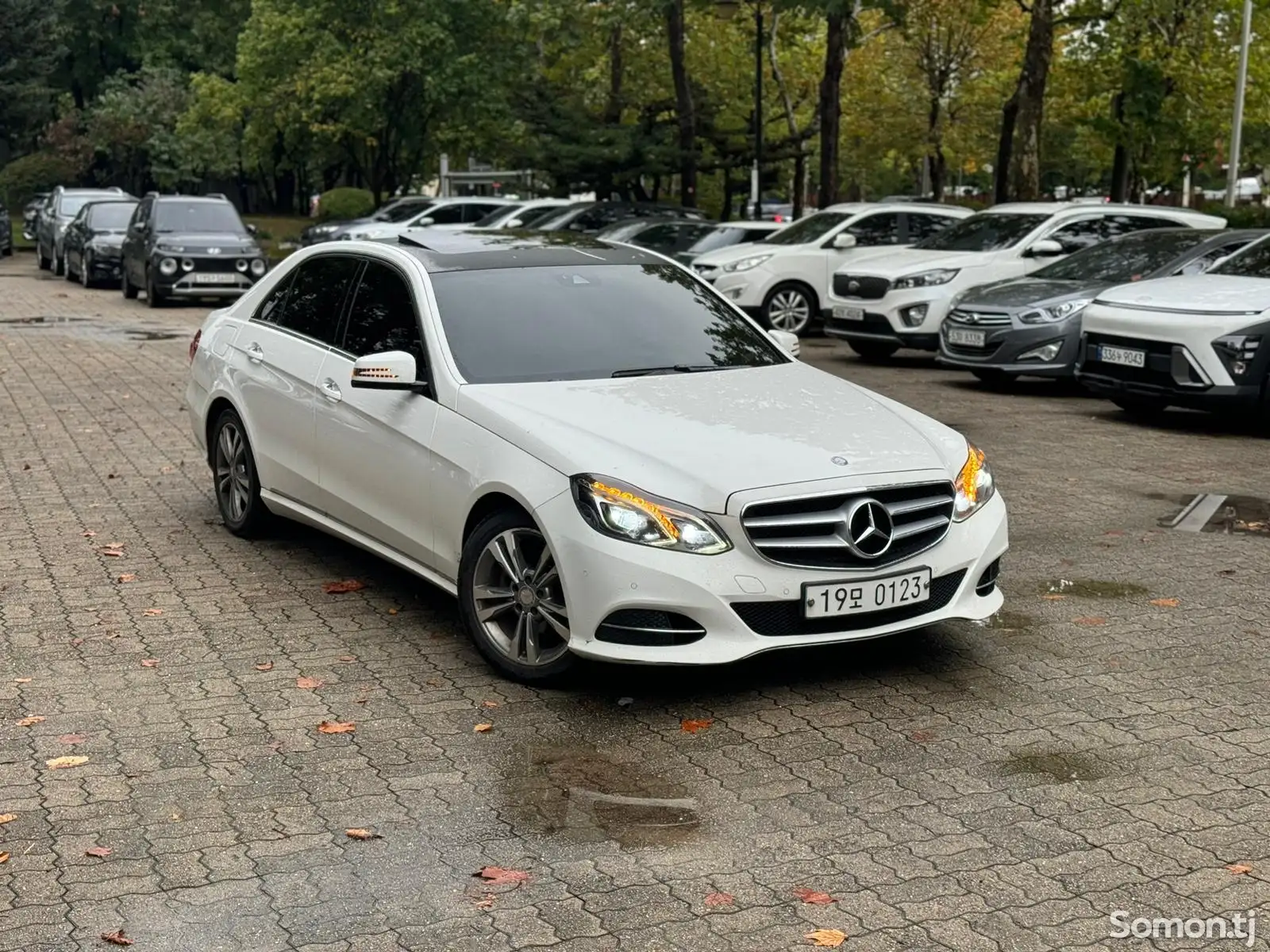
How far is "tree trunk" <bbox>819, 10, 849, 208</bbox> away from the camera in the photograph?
89.3 ft

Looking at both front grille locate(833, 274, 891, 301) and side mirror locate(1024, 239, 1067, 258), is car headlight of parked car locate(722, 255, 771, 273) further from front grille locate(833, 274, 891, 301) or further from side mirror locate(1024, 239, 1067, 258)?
side mirror locate(1024, 239, 1067, 258)

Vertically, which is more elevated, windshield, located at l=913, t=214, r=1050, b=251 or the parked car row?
windshield, located at l=913, t=214, r=1050, b=251

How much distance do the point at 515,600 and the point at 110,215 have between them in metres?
27.1

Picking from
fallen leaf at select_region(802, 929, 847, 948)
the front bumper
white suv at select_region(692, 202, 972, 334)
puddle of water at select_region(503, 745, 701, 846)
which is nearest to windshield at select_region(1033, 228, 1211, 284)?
white suv at select_region(692, 202, 972, 334)

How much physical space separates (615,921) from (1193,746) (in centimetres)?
227

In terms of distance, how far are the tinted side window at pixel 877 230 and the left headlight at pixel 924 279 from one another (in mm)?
3280

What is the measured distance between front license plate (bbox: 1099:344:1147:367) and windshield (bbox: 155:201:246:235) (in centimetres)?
1652

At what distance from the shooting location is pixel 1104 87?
39344 millimetres

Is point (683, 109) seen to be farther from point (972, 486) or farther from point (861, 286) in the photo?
point (972, 486)

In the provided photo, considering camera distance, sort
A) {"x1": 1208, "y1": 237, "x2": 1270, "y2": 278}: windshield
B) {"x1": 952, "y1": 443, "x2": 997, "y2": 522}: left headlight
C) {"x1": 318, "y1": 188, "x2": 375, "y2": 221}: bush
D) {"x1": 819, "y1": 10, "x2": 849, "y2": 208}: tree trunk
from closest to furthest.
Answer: {"x1": 952, "y1": 443, "x2": 997, "y2": 522}: left headlight → {"x1": 1208, "y1": 237, "x2": 1270, "y2": 278}: windshield → {"x1": 819, "y1": 10, "x2": 849, "y2": 208}: tree trunk → {"x1": 318, "y1": 188, "x2": 375, "y2": 221}: bush

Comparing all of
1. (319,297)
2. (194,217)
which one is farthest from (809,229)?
(319,297)

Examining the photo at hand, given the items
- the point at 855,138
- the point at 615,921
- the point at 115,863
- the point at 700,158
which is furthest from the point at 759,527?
the point at 855,138

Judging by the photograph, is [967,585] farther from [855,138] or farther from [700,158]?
[855,138]

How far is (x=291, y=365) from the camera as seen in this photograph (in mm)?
7730
